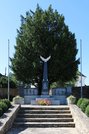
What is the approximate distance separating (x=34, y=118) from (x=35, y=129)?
248cm

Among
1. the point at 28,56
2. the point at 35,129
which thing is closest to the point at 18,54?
the point at 28,56

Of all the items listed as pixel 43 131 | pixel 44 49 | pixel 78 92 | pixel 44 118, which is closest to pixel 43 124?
pixel 44 118

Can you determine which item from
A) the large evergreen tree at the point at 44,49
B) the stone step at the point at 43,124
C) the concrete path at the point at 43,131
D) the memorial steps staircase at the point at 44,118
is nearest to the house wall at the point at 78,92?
the large evergreen tree at the point at 44,49

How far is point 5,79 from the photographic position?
150 feet

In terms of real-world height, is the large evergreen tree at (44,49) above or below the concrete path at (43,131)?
above

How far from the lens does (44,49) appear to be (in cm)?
4059

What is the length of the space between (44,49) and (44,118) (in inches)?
755

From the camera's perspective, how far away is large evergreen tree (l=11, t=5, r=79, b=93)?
40.0 m

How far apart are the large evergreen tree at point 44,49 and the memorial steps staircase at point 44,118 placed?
15.7 m

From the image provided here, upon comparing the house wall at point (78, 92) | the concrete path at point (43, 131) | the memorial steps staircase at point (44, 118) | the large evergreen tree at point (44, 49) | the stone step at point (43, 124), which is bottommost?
the concrete path at point (43, 131)

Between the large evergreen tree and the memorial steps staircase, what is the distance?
1574 cm

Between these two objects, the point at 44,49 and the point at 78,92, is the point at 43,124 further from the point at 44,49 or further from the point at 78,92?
the point at 78,92

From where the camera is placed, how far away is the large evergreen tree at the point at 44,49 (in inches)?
1576

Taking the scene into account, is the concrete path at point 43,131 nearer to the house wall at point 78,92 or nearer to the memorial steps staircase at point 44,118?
the memorial steps staircase at point 44,118
